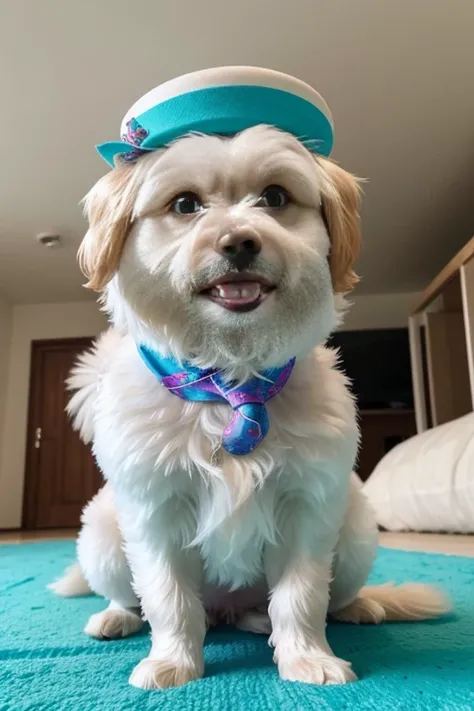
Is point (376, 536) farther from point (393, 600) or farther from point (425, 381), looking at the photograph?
point (425, 381)

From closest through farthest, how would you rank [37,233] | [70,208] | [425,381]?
[70,208]
[37,233]
[425,381]

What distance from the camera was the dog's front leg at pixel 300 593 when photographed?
0.78 metres

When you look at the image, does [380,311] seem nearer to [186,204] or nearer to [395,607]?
[395,607]

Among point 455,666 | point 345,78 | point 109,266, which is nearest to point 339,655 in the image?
point 455,666

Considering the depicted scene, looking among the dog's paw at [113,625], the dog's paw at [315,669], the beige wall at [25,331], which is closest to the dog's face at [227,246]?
the dog's paw at [315,669]

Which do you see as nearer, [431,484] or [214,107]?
[214,107]

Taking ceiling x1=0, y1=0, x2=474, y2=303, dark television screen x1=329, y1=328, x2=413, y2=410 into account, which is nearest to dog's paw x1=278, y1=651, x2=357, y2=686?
ceiling x1=0, y1=0, x2=474, y2=303

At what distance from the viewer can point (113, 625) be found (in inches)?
40.4

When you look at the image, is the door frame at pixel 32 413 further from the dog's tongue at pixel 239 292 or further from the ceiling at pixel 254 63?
the dog's tongue at pixel 239 292

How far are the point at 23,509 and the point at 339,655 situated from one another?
5.44 meters

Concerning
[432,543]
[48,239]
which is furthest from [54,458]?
[432,543]

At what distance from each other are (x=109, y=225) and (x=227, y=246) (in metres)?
0.20

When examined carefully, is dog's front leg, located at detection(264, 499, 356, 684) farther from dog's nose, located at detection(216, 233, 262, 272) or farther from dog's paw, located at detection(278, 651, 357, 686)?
dog's nose, located at detection(216, 233, 262, 272)

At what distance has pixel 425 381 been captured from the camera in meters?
4.86
